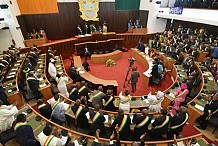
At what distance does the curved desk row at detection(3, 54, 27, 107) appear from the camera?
581 cm

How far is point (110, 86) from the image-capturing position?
24.5 feet

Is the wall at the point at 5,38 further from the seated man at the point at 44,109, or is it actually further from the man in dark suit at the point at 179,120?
the man in dark suit at the point at 179,120

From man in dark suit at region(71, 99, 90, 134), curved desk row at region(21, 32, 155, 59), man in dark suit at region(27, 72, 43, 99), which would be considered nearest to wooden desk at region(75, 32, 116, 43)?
curved desk row at region(21, 32, 155, 59)

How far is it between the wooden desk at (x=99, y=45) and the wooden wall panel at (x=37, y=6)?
4020 mm

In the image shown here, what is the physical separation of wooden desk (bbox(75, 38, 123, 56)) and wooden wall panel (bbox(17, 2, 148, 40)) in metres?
2.93

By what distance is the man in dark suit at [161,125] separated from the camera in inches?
154

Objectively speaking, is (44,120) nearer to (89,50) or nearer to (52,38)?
(89,50)

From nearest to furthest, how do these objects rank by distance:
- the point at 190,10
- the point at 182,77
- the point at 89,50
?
the point at 182,77
the point at 190,10
the point at 89,50

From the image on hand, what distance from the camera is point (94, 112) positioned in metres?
3.98

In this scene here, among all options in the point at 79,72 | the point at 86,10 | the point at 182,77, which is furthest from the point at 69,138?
the point at 86,10

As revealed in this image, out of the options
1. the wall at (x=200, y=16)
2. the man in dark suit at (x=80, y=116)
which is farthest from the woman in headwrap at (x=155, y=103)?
the wall at (x=200, y=16)

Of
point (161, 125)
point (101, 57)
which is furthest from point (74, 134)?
point (101, 57)

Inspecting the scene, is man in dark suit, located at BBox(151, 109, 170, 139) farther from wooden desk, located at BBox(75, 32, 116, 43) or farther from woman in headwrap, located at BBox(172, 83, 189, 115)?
wooden desk, located at BBox(75, 32, 116, 43)

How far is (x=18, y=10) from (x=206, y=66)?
13358mm
